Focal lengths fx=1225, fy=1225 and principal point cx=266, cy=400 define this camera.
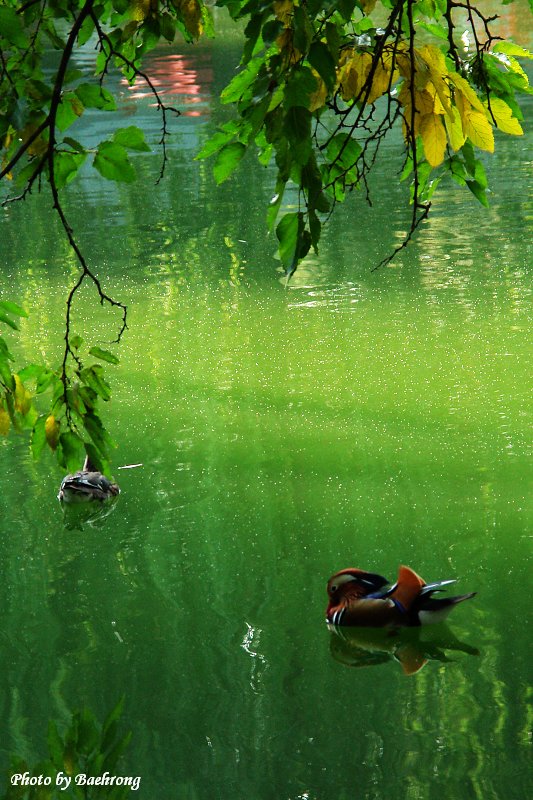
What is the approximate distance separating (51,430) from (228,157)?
0.55 metres

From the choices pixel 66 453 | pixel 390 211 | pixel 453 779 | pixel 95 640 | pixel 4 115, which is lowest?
pixel 390 211

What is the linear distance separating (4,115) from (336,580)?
201cm

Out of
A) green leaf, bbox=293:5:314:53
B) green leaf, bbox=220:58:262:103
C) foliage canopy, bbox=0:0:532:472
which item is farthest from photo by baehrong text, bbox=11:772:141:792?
green leaf, bbox=293:5:314:53

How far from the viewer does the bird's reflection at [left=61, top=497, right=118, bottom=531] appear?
4066 millimetres

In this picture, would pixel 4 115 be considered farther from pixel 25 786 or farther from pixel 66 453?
pixel 25 786

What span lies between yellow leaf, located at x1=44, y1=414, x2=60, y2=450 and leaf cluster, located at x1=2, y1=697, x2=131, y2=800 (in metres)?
0.95

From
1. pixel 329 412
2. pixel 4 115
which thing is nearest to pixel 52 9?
pixel 4 115

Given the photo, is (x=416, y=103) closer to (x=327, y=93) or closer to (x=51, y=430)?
(x=327, y=93)

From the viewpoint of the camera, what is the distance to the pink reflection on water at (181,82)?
47.0 ft

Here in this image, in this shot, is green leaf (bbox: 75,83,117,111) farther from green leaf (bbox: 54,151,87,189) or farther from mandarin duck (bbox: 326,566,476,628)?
mandarin duck (bbox: 326,566,476,628)

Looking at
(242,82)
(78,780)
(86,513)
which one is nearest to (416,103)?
(242,82)

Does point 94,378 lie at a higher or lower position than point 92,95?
lower

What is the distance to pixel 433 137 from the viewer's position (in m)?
1.46

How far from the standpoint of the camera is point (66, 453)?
1.87 meters
